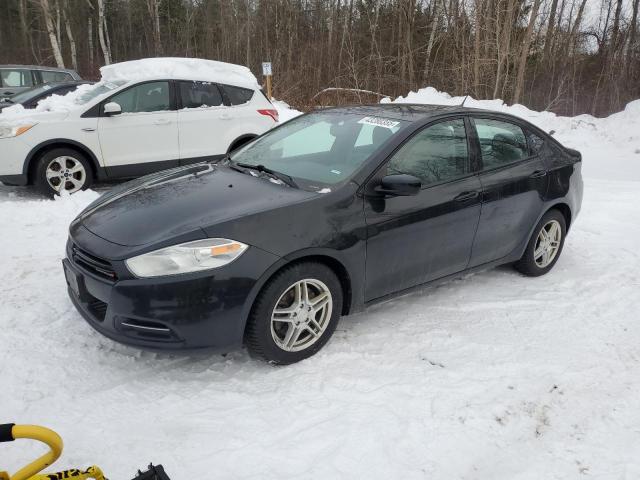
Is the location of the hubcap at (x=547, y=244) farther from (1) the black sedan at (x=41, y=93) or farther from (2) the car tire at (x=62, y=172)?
(1) the black sedan at (x=41, y=93)

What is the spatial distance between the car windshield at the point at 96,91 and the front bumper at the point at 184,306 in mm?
5151

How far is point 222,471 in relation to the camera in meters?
2.50

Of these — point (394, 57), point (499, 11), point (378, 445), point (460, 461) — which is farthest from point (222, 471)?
point (394, 57)

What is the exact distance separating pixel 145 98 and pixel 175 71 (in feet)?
2.11

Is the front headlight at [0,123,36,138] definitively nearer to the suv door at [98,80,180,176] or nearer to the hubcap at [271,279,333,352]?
the suv door at [98,80,180,176]

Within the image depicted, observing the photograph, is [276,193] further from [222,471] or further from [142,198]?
[222,471]

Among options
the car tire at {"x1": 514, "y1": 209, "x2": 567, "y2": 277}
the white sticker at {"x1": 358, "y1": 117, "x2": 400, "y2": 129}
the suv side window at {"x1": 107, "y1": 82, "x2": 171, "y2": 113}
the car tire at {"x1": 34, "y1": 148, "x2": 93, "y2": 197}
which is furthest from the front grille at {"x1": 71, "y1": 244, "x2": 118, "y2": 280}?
the suv side window at {"x1": 107, "y1": 82, "x2": 171, "y2": 113}

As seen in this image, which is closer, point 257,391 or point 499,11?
point 257,391

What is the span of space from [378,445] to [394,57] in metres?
21.6

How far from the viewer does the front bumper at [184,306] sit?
2879mm

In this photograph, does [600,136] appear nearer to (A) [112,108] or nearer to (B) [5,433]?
(A) [112,108]

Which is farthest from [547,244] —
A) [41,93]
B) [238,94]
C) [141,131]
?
[41,93]

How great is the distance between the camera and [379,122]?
3.99m

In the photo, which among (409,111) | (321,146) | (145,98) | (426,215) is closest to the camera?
(426,215)
